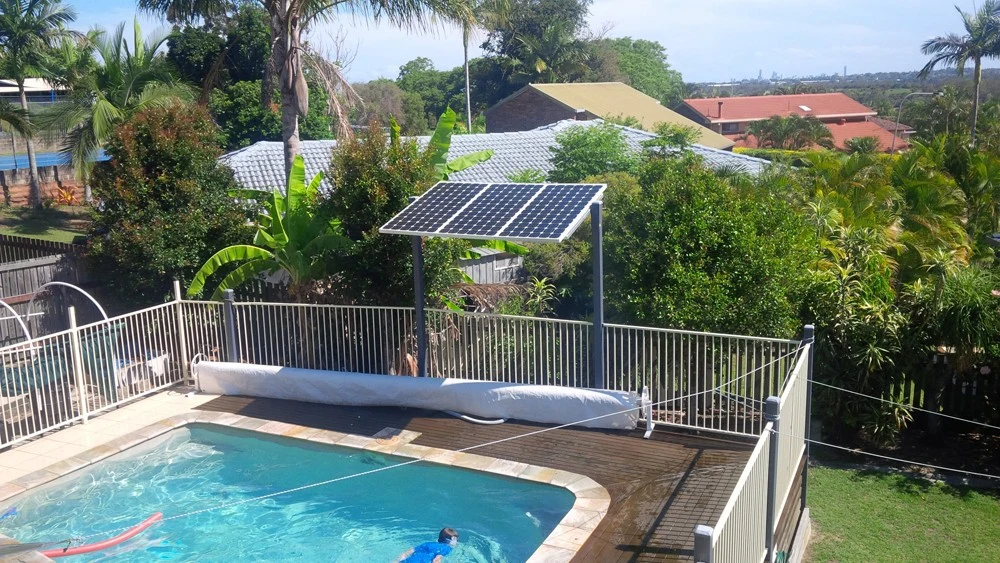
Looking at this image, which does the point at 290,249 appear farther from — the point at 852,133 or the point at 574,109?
the point at 852,133

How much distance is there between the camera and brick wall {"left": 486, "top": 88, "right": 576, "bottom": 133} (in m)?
43.4

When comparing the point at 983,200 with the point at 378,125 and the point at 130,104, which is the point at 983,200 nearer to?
the point at 378,125

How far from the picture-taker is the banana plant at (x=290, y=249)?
508 inches

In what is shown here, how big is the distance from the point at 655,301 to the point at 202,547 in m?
5.99

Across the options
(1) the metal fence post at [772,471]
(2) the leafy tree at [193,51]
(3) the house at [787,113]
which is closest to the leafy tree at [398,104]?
(2) the leafy tree at [193,51]

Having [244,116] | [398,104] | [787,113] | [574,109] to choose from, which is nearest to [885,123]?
[787,113]

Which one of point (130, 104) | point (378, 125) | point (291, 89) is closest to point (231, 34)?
point (130, 104)

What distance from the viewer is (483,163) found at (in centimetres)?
2455

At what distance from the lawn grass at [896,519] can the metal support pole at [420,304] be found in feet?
16.9

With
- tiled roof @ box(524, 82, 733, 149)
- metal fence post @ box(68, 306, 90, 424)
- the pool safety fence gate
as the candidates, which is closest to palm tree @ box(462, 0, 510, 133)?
metal fence post @ box(68, 306, 90, 424)

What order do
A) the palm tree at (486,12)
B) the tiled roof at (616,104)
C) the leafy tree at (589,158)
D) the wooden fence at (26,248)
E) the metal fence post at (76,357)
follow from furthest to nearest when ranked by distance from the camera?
1. the tiled roof at (616,104)
2. the leafy tree at (589,158)
3. the wooden fence at (26,248)
4. the palm tree at (486,12)
5. the metal fence post at (76,357)

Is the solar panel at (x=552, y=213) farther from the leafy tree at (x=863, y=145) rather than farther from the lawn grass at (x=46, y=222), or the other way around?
the leafy tree at (x=863, y=145)

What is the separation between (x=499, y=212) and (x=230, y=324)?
4832mm

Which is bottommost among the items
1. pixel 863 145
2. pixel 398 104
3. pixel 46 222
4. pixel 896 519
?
pixel 896 519
